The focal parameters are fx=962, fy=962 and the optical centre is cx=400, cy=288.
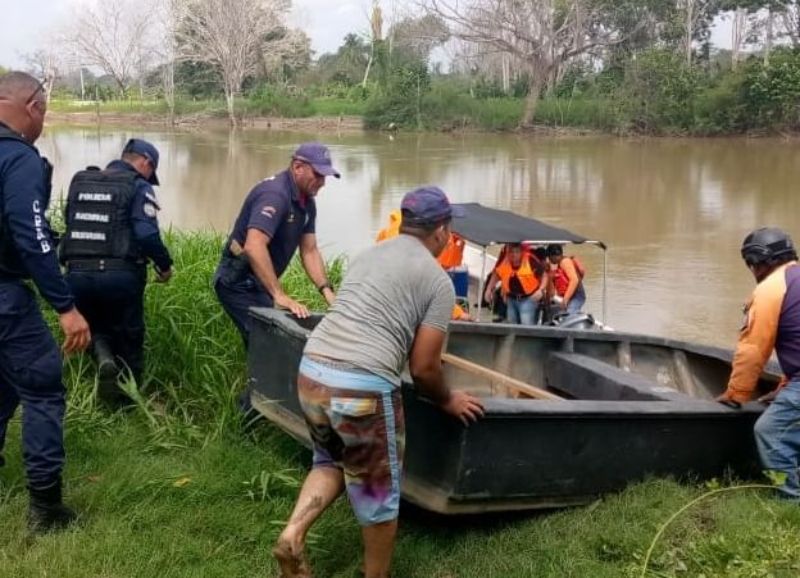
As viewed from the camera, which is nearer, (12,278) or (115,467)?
(12,278)

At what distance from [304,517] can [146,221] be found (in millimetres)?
2235

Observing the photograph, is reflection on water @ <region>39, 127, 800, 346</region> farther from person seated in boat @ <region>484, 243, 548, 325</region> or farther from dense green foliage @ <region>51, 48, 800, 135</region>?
person seated in boat @ <region>484, 243, 548, 325</region>

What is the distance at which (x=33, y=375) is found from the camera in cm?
372

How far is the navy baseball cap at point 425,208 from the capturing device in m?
3.38

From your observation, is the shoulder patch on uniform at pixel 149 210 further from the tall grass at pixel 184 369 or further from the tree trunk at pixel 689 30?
the tree trunk at pixel 689 30

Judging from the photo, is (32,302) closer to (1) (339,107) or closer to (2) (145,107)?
(1) (339,107)

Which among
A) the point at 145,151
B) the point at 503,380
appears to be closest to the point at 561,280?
the point at 503,380

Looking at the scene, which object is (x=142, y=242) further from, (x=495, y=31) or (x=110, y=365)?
(x=495, y=31)

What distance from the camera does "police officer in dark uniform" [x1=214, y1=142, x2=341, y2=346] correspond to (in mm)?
4902

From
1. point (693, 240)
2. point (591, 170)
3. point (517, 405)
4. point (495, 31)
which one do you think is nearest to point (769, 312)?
point (517, 405)

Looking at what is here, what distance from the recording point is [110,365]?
5.11 metres

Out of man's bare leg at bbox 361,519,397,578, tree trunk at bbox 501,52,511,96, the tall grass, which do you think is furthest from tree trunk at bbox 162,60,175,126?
man's bare leg at bbox 361,519,397,578

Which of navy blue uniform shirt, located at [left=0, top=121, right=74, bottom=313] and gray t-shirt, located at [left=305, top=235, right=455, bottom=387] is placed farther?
navy blue uniform shirt, located at [left=0, top=121, right=74, bottom=313]

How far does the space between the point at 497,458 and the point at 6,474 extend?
2172 mm
